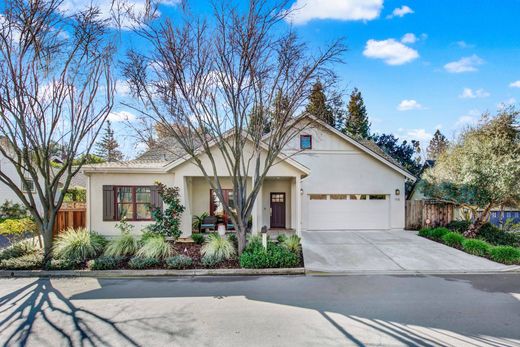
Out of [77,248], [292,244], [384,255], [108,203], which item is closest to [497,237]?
[384,255]

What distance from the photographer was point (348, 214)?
15.3 metres

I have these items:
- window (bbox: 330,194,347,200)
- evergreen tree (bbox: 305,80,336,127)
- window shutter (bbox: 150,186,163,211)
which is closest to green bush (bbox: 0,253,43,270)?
window shutter (bbox: 150,186,163,211)

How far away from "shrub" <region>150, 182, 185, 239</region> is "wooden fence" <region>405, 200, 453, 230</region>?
Answer: 481 inches

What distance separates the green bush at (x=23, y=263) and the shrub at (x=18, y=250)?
1.51ft

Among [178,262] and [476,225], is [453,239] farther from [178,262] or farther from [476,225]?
[178,262]

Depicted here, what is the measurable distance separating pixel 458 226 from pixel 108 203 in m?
16.4

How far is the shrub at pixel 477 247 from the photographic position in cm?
982

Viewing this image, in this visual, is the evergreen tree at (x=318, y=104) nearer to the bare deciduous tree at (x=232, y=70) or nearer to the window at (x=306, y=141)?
the bare deciduous tree at (x=232, y=70)

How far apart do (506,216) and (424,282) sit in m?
11.5

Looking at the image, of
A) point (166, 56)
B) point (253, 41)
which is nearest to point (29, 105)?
point (166, 56)

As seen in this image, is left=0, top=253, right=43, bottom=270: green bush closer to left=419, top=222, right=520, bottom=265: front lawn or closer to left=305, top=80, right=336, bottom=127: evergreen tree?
left=305, top=80, right=336, bottom=127: evergreen tree

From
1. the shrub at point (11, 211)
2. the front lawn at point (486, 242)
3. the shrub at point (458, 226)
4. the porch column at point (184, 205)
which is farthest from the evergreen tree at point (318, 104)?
the shrub at point (11, 211)

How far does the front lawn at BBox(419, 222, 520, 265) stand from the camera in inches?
358

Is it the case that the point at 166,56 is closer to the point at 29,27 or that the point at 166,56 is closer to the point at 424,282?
the point at 29,27
